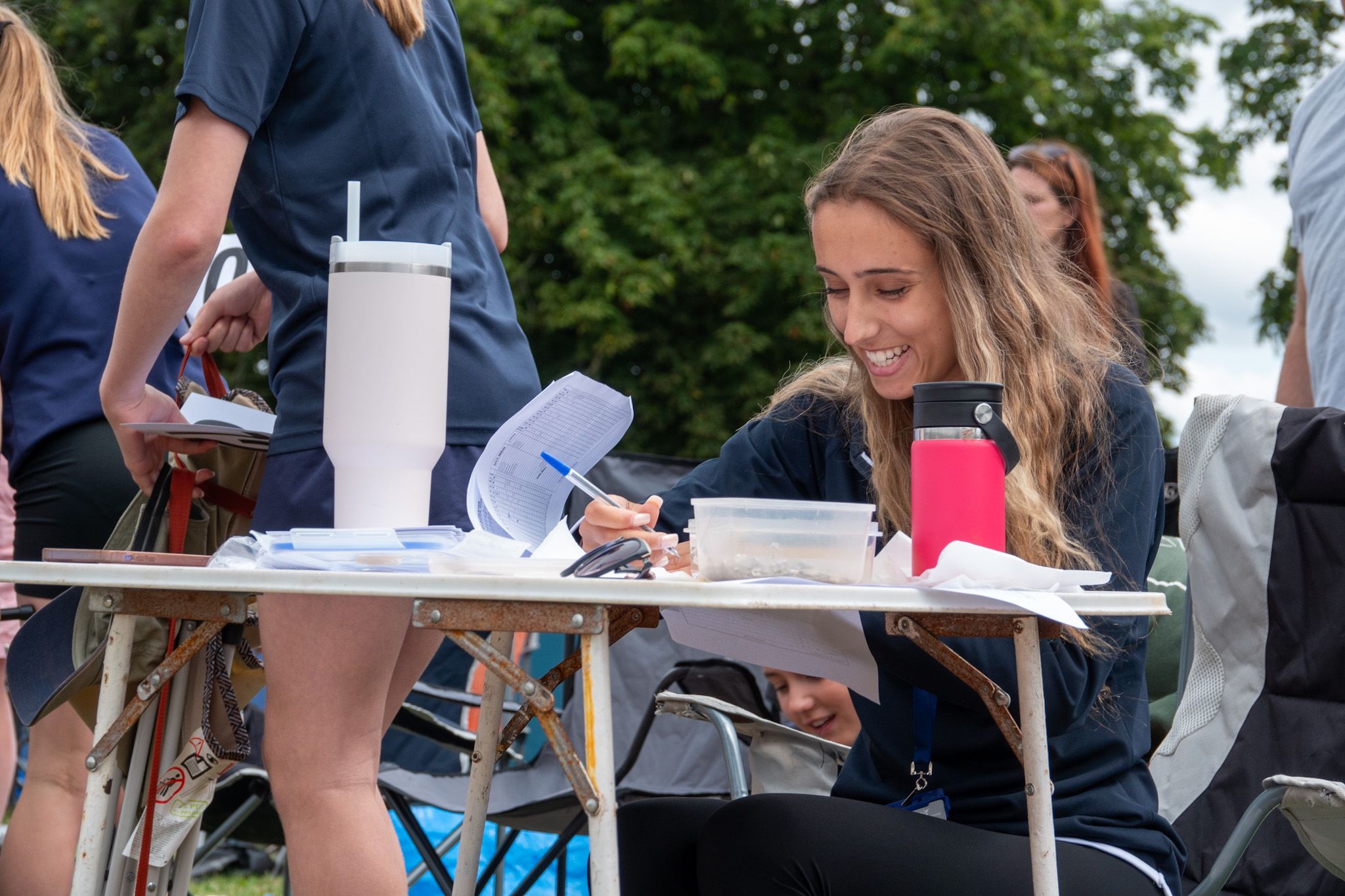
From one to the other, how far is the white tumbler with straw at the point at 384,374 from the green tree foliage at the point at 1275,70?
36.6 ft

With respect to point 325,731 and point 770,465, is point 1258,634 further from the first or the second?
point 325,731

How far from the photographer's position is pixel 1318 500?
1.96m

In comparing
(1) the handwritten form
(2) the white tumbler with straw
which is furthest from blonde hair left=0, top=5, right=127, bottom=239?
(1) the handwritten form

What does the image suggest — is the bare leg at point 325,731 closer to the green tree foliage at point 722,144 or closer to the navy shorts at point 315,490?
the navy shorts at point 315,490

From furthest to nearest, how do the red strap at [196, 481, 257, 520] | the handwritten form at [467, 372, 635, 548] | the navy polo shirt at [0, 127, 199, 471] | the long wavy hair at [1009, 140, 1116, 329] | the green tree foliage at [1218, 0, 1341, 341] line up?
the green tree foliage at [1218, 0, 1341, 341] < the long wavy hair at [1009, 140, 1116, 329] < the navy polo shirt at [0, 127, 199, 471] < the red strap at [196, 481, 257, 520] < the handwritten form at [467, 372, 635, 548]

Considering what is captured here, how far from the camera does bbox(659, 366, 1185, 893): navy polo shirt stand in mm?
1301

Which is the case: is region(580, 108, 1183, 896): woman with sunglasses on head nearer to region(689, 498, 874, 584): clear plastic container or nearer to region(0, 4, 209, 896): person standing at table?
region(689, 498, 874, 584): clear plastic container

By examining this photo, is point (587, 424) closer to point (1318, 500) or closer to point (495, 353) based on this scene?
point (495, 353)

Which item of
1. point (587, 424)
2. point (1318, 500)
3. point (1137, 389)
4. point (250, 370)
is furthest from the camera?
point (250, 370)

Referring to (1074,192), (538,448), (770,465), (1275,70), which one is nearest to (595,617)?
(538,448)

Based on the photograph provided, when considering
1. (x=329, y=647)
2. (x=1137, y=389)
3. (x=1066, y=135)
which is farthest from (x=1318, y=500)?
(x=1066, y=135)

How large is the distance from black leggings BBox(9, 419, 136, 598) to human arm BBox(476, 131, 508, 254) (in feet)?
2.36

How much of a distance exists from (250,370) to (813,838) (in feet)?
30.1

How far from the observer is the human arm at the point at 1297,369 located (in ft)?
9.41
